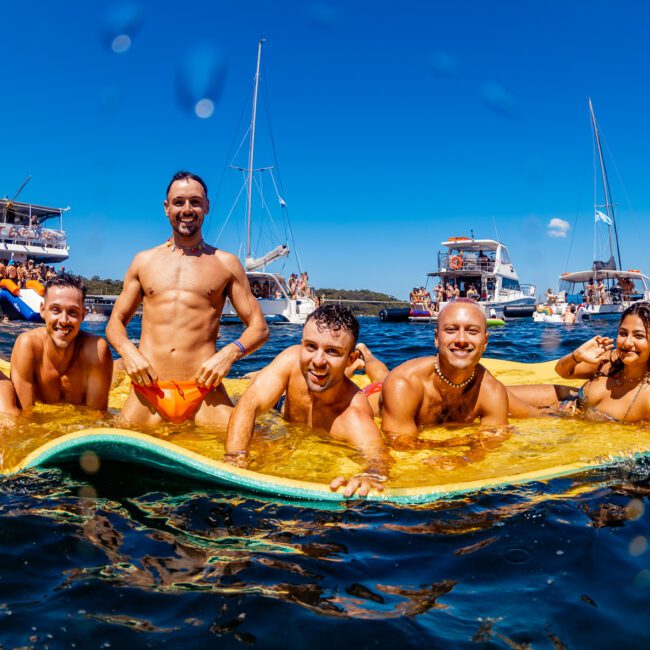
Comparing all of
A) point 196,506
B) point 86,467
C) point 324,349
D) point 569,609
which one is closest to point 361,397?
point 324,349

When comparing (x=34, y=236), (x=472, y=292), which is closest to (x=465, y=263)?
(x=472, y=292)

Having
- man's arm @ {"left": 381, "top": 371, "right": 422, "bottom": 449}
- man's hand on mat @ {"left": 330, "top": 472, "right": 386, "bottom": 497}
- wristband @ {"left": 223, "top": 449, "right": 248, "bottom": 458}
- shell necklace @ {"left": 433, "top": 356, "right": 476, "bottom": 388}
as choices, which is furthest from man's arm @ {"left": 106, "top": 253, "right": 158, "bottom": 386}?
shell necklace @ {"left": 433, "top": 356, "right": 476, "bottom": 388}

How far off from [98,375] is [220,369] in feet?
4.33

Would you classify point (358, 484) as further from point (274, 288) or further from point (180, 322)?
point (274, 288)

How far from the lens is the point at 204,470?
326 centimetres

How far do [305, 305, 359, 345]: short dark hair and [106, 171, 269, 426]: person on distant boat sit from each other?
1.05 meters

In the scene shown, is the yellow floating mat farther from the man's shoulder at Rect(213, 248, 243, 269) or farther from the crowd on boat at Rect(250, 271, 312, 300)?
the crowd on boat at Rect(250, 271, 312, 300)

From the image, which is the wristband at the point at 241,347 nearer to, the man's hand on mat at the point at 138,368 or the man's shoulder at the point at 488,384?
the man's hand on mat at the point at 138,368

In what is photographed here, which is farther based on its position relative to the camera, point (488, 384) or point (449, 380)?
point (488, 384)

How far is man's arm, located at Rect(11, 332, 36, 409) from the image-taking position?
486cm

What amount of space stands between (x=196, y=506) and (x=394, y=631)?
1.44 metres

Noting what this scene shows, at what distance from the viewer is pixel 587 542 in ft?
8.96

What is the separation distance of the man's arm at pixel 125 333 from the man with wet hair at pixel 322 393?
94 cm

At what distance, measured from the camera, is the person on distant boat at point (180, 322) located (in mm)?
4773
